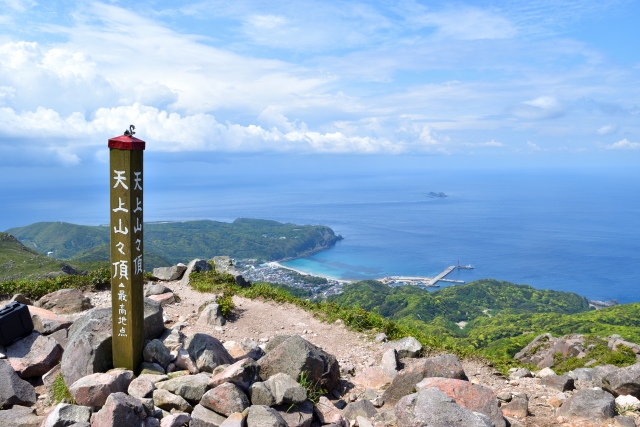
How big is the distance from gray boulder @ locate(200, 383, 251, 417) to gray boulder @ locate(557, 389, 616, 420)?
495cm

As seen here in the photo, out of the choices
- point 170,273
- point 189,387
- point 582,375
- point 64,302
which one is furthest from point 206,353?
point 170,273

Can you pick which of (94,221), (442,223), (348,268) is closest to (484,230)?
(442,223)

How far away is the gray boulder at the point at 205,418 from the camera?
571cm

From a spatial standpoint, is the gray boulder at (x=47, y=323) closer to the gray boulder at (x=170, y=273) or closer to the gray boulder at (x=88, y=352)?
the gray boulder at (x=88, y=352)

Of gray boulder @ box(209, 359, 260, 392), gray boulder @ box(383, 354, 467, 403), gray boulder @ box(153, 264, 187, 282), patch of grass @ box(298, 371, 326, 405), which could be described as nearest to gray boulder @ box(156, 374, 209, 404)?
gray boulder @ box(209, 359, 260, 392)

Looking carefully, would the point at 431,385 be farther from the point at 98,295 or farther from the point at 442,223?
the point at 442,223

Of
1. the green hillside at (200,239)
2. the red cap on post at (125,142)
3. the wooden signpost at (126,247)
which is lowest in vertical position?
the green hillside at (200,239)

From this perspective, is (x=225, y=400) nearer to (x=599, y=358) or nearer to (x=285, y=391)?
(x=285, y=391)

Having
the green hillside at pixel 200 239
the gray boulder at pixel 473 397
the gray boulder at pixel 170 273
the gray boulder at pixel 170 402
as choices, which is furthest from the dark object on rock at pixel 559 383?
the green hillside at pixel 200 239

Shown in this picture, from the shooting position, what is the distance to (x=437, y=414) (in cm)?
559

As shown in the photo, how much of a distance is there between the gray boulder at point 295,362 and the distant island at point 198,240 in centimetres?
5287

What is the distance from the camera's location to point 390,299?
40.5 m

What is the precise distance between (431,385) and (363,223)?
156 metres

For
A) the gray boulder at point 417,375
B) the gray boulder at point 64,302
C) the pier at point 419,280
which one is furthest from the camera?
the pier at point 419,280
